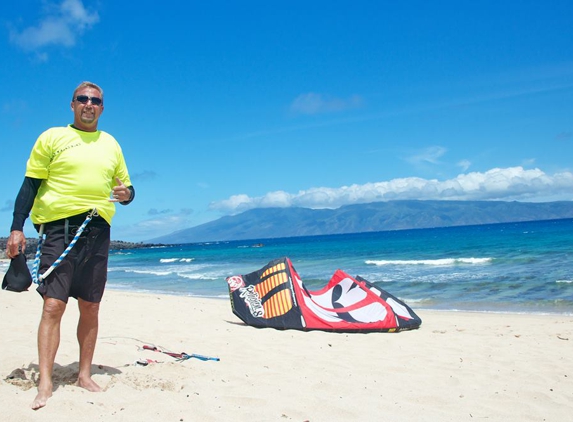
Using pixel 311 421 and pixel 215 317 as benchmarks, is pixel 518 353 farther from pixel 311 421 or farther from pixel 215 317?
pixel 215 317

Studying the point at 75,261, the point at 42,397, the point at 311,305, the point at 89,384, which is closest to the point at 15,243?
the point at 75,261

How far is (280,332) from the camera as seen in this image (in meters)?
7.07

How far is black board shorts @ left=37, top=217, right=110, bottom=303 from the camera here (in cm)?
326

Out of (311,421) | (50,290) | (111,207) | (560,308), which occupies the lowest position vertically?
(560,308)

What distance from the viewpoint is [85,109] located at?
352 cm

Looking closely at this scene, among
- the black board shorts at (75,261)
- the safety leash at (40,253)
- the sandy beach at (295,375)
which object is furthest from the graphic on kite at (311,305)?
the safety leash at (40,253)

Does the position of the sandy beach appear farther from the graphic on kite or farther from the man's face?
the man's face

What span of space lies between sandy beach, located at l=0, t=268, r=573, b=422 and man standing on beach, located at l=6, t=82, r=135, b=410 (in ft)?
1.27

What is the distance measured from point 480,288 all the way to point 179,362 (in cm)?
1180

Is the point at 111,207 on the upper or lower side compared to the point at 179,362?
upper

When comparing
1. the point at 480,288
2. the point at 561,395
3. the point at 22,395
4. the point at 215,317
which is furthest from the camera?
the point at 480,288

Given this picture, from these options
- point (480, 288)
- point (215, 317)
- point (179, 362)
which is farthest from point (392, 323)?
point (480, 288)

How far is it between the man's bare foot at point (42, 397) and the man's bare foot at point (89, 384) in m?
0.32

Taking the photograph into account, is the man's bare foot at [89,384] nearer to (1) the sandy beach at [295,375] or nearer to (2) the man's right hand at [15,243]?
(1) the sandy beach at [295,375]
